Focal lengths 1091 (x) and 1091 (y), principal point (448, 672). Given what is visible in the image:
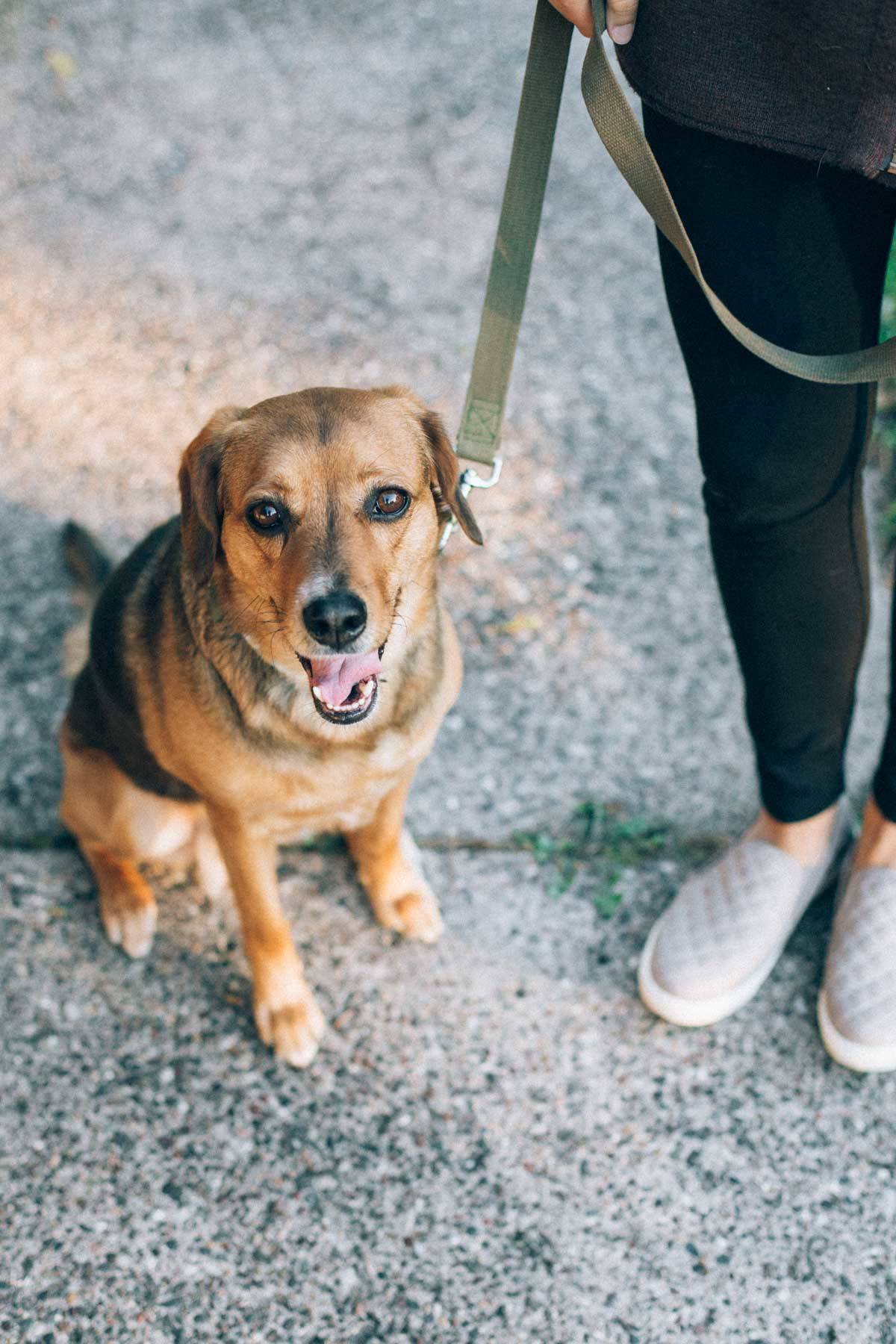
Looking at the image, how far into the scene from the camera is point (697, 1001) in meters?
2.51

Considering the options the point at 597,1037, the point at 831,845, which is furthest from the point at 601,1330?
the point at 831,845

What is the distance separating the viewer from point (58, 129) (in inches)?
169

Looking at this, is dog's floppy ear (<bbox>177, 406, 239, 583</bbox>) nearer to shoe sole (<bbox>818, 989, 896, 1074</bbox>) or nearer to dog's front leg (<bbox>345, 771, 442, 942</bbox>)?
dog's front leg (<bbox>345, 771, 442, 942</bbox>)

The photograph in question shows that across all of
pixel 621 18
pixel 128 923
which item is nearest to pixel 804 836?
pixel 128 923

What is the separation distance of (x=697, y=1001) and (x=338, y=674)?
1.17m

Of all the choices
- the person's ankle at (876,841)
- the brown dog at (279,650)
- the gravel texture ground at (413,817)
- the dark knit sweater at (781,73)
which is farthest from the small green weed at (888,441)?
the dark knit sweater at (781,73)

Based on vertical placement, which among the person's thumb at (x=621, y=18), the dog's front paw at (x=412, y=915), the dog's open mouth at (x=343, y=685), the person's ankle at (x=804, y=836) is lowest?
the dog's front paw at (x=412, y=915)

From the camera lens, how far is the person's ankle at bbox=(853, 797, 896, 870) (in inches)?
100.0

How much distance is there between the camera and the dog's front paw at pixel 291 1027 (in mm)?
2486

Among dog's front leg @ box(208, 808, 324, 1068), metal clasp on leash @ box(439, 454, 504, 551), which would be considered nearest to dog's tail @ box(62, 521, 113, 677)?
dog's front leg @ box(208, 808, 324, 1068)

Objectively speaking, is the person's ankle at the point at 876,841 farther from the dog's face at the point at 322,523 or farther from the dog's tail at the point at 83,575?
the dog's tail at the point at 83,575

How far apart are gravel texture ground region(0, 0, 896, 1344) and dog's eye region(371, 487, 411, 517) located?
1.11m

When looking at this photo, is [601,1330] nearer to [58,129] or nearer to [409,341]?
[409,341]

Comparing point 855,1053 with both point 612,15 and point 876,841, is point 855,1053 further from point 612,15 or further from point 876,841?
point 612,15
